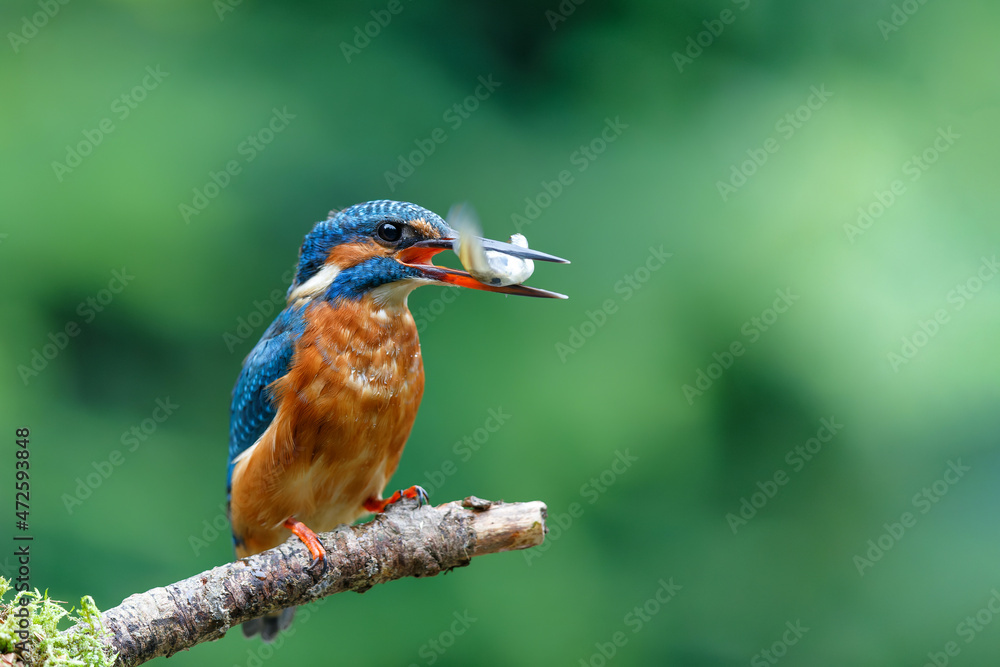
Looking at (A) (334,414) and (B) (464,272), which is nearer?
(B) (464,272)

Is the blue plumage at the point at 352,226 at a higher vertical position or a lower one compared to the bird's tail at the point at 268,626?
higher

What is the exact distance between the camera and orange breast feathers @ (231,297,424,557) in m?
2.10

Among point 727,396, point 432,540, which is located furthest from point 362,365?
point 727,396

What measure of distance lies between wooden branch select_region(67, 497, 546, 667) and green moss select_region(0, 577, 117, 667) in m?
0.26

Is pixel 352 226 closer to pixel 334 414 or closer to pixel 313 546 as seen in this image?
pixel 334 414

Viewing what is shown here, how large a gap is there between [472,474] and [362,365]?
127cm

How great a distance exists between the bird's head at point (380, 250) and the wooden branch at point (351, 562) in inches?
22.2

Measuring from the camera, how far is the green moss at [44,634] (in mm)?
1279

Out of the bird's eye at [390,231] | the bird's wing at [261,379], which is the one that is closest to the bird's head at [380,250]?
the bird's eye at [390,231]

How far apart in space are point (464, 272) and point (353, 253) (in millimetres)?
384

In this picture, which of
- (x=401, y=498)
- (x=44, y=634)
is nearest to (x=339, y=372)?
(x=401, y=498)

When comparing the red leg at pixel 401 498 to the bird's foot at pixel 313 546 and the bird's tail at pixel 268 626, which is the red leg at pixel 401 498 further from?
the bird's tail at pixel 268 626

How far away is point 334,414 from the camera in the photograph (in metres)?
2.09

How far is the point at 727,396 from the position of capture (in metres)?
3.28
